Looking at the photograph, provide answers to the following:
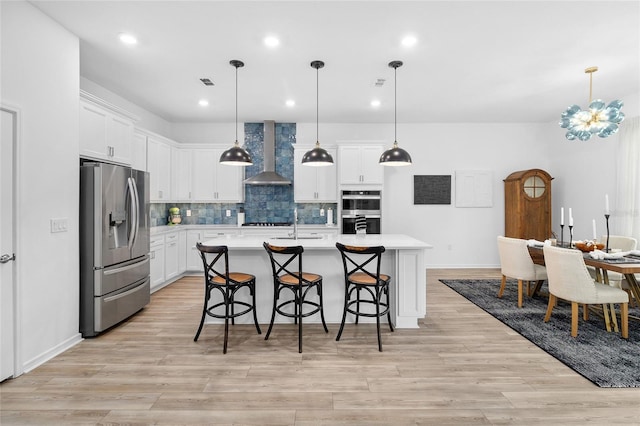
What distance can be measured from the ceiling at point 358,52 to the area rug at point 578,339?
297cm

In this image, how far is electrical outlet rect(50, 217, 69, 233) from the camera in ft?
9.70

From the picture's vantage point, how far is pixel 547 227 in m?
6.25

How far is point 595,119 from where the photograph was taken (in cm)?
387

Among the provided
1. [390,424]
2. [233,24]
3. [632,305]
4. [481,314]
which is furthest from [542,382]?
[233,24]

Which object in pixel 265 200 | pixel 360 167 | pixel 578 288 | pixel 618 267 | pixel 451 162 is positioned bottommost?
pixel 578 288

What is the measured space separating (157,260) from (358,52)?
4.11 m

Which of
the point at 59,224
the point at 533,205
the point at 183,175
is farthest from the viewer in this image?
the point at 183,175

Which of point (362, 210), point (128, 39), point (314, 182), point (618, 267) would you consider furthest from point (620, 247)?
point (128, 39)

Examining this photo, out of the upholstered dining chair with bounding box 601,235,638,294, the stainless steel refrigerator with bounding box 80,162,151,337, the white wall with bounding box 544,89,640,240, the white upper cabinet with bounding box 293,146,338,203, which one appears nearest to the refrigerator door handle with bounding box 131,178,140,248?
the stainless steel refrigerator with bounding box 80,162,151,337

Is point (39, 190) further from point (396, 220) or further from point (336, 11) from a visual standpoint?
point (396, 220)

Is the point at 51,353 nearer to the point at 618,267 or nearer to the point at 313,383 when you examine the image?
the point at 313,383

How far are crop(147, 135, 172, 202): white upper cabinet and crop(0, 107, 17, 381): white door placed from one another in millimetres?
2792

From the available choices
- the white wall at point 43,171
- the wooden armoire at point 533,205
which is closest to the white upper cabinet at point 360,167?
the wooden armoire at point 533,205

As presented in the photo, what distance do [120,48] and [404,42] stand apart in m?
2.97
